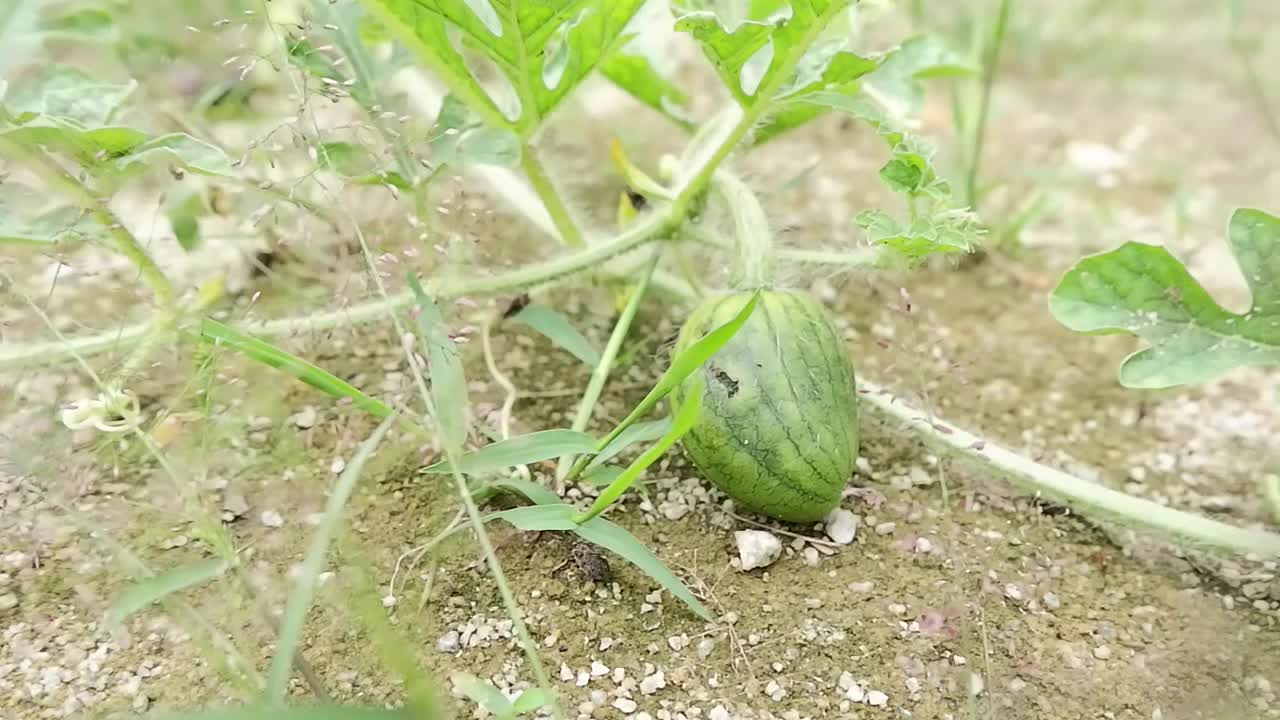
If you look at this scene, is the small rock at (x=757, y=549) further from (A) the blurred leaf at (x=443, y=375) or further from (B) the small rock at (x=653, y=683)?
(A) the blurred leaf at (x=443, y=375)

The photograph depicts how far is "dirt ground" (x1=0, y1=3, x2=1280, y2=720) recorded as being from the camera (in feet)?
4.07

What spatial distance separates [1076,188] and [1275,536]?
3.78 feet

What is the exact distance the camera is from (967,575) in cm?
139

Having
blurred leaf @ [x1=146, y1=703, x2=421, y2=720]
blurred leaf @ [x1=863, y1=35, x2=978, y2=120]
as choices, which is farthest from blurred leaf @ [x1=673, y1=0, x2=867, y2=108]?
blurred leaf @ [x1=146, y1=703, x2=421, y2=720]

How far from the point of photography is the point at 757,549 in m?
1.37

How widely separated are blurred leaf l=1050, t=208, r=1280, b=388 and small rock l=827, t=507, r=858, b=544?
1.26 feet

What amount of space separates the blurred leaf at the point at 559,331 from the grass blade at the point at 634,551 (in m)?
0.33

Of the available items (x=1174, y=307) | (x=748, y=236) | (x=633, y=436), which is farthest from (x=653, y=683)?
(x=1174, y=307)

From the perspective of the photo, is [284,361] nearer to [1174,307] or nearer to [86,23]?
[86,23]

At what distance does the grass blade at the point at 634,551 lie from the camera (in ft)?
4.03

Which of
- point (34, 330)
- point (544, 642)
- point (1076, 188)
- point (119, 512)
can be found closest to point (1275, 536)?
point (544, 642)

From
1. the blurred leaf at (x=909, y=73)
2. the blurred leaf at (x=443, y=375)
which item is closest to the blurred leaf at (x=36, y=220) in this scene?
the blurred leaf at (x=443, y=375)

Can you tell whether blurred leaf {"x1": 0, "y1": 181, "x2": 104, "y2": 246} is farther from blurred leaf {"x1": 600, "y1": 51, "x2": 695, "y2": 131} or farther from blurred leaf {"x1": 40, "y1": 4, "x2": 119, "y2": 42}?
blurred leaf {"x1": 600, "y1": 51, "x2": 695, "y2": 131}

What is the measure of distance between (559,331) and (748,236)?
30 centimetres
